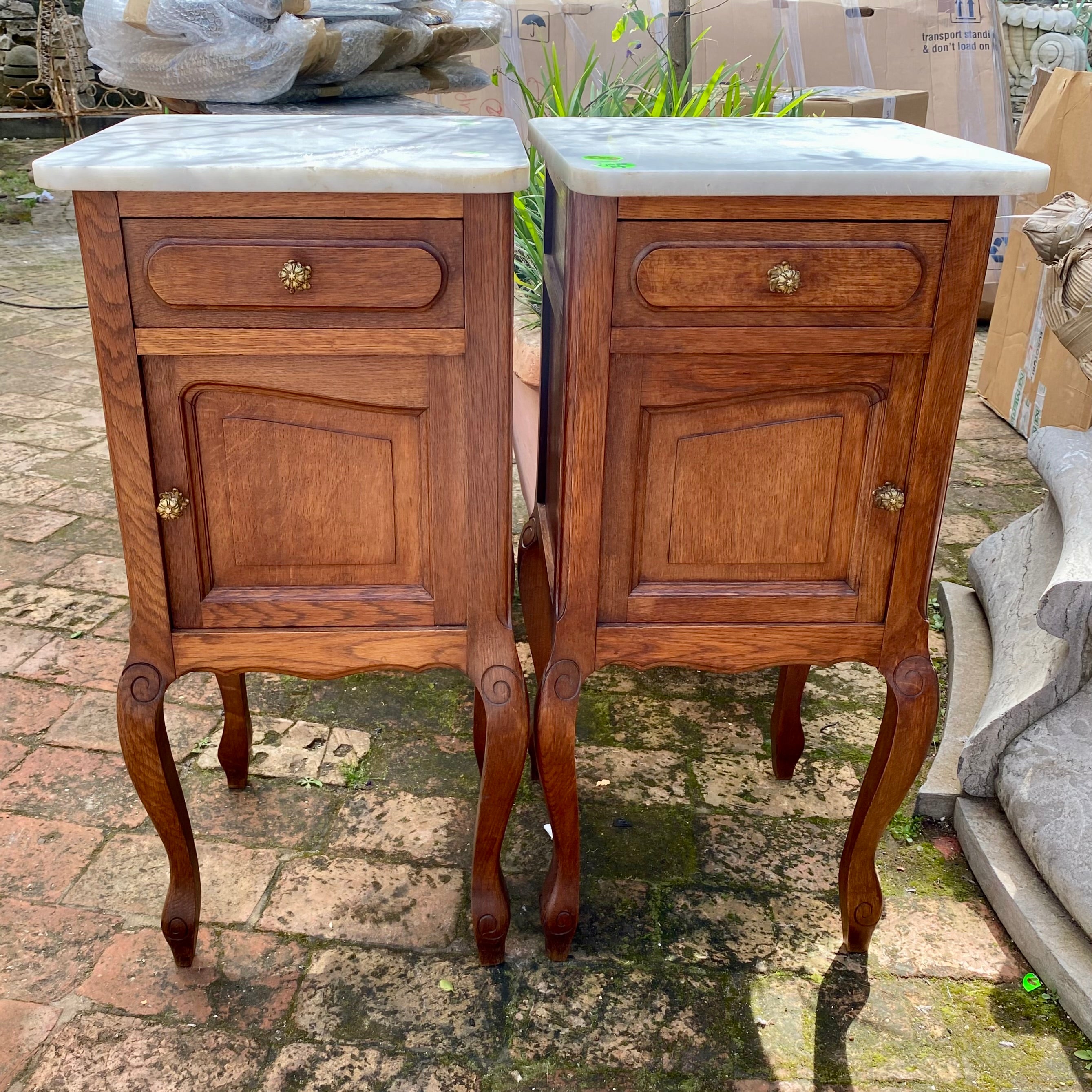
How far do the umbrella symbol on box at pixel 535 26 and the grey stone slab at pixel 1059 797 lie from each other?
11.8 feet

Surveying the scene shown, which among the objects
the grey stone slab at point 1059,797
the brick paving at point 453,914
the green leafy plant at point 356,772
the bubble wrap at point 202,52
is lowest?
the green leafy plant at point 356,772

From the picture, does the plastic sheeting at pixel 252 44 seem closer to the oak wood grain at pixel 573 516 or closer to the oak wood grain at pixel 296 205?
the oak wood grain at pixel 573 516

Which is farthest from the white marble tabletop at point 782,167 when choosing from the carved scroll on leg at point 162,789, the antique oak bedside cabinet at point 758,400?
the carved scroll on leg at point 162,789

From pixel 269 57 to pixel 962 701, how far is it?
1.94 m

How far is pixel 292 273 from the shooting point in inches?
49.5

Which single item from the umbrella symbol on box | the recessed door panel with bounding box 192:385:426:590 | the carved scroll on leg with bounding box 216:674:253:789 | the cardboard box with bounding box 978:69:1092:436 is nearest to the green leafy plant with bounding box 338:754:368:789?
the carved scroll on leg with bounding box 216:674:253:789

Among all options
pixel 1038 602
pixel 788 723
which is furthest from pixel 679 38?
pixel 788 723

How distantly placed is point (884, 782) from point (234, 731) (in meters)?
1.17

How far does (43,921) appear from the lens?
173 centimetres

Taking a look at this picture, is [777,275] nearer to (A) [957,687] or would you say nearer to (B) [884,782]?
(B) [884,782]

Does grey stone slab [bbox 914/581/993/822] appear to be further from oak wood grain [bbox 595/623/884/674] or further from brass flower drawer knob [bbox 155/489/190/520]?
brass flower drawer knob [bbox 155/489/190/520]

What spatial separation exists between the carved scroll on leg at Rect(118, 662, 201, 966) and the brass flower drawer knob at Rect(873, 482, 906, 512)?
1.00m

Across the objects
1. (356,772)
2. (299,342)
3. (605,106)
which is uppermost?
(605,106)

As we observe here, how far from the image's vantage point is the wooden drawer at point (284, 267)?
1.25m
